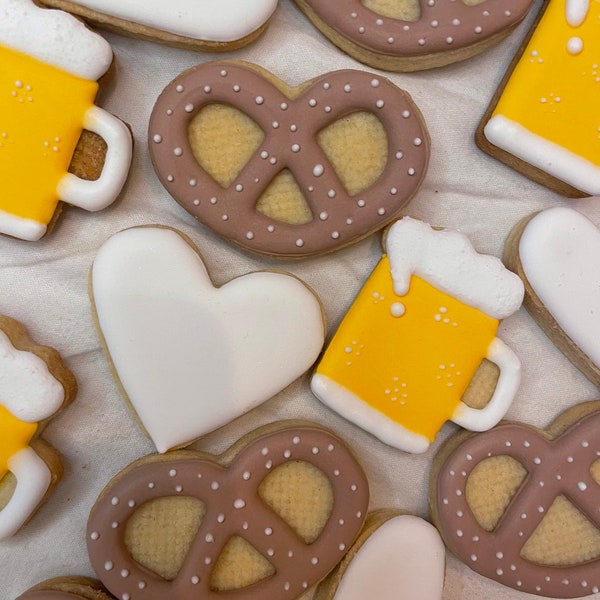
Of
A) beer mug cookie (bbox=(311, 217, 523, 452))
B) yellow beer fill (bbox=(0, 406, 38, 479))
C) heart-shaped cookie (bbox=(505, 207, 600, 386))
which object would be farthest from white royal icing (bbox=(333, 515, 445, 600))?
yellow beer fill (bbox=(0, 406, 38, 479))

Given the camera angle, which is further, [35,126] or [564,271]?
[564,271]

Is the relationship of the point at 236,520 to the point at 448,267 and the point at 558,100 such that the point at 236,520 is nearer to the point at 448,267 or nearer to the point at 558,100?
the point at 448,267

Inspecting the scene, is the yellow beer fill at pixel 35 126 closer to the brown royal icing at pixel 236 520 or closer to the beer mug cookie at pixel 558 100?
the brown royal icing at pixel 236 520

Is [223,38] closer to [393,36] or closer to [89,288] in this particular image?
[393,36]

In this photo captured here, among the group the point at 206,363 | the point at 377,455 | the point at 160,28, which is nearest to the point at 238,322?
the point at 206,363

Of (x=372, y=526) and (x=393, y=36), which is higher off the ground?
(x=393, y=36)

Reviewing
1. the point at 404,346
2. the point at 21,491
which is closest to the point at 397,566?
the point at 404,346
